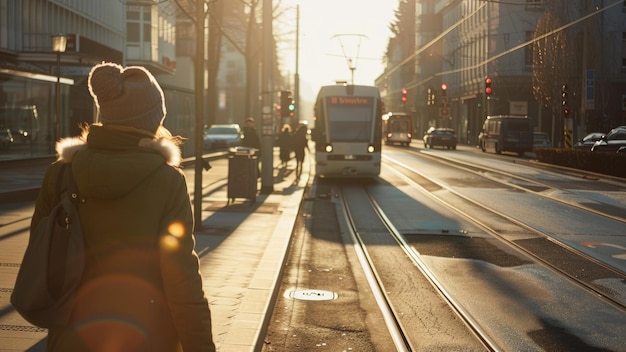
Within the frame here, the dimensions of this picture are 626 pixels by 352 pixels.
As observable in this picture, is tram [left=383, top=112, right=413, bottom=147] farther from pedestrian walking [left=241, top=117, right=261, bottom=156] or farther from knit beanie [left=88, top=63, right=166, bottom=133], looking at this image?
knit beanie [left=88, top=63, right=166, bottom=133]

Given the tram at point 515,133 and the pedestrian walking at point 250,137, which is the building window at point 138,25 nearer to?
the tram at point 515,133

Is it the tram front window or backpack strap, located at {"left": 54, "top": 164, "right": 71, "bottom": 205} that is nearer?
backpack strap, located at {"left": 54, "top": 164, "right": 71, "bottom": 205}

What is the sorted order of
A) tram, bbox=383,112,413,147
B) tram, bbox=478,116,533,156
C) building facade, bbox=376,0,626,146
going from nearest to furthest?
tram, bbox=478,116,533,156, building facade, bbox=376,0,626,146, tram, bbox=383,112,413,147

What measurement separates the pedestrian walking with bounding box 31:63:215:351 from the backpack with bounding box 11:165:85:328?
0.18 ft

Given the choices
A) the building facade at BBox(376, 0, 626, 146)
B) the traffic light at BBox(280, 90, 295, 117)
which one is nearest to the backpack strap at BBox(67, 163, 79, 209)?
the traffic light at BBox(280, 90, 295, 117)

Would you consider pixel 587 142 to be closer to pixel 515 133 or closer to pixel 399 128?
pixel 515 133

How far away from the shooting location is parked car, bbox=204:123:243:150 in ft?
177

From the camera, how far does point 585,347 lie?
279 inches

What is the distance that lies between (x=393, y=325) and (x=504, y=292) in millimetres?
2093

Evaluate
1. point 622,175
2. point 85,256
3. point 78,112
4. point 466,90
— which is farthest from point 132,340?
point 466,90

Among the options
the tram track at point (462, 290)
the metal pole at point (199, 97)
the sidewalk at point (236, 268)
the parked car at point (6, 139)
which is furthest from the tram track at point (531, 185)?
the parked car at point (6, 139)

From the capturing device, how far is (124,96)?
310cm

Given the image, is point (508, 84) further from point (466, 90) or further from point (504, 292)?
point (504, 292)

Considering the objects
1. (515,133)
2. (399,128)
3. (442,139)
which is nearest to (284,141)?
(515,133)
